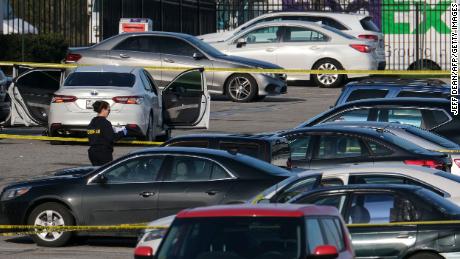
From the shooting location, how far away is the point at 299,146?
17.1 metres

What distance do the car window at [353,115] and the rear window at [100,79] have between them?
167 inches

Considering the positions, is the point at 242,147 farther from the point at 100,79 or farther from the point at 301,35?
the point at 301,35

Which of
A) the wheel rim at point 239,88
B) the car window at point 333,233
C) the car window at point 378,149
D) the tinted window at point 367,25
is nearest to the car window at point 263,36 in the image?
the tinted window at point 367,25

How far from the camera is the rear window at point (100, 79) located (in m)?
22.1

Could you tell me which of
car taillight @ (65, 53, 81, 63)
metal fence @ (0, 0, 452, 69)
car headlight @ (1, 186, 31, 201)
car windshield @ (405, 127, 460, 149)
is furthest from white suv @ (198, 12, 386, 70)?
car headlight @ (1, 186, 31, 201)

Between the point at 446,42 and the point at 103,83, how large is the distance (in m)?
21.2

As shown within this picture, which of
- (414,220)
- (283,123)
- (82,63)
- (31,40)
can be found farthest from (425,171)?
(31,40)

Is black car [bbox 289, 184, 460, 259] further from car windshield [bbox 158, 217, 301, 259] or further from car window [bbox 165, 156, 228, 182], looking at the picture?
car windshield [bbox 158, 217, 301, 259]

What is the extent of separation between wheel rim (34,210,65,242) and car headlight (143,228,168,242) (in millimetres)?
3172

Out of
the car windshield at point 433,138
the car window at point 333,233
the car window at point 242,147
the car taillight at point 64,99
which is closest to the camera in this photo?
the car window at point 333,233

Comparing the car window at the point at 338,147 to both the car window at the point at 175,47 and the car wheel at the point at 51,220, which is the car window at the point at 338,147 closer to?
the car wheel at the point at 51,220

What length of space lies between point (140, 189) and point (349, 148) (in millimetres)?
3271

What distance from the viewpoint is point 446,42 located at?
41.2 metres

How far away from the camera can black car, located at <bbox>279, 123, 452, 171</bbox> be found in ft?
54.3
